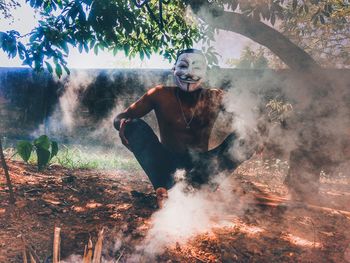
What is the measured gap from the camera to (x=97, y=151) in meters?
7.10

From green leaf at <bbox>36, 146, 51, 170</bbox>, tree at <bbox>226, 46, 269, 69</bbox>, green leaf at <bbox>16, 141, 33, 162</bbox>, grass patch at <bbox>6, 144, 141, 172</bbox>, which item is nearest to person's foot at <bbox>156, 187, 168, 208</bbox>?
green leaf at <bbox>36, 146, 51, 170</bbox>

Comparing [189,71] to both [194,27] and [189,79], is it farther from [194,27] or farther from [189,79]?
[194,27]

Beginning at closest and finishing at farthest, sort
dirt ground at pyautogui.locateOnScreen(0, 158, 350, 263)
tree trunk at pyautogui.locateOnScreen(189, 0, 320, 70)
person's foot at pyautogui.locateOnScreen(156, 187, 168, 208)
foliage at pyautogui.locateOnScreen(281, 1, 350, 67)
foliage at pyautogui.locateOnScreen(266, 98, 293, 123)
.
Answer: dirt ground at pyautogui.locateOnScreen(0, 158, 350, 263) → person's foot at pyautogui.locateOnScreen(156, 187, 168, 208) → tree trunk at pyautogui.locateOnScreen(189, 0, 320, 70) → foliage at pyautogui.locateOnScreen(266, 98, 293, 123) → foliage at pyautogui.locateOnScreen(281, 1, 350, 67)

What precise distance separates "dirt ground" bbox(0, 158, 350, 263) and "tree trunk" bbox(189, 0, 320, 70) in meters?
2.09

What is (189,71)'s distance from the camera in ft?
12.1

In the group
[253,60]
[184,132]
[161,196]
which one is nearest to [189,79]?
[184,132]

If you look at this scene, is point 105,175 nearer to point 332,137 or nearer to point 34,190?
point 34,190

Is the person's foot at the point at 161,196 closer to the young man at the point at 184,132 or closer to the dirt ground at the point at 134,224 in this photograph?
the dirt ground at the point at 134,224

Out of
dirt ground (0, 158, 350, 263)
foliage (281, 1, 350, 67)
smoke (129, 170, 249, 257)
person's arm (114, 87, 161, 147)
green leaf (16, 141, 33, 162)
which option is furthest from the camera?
foliage (281, 1, 350, 67)

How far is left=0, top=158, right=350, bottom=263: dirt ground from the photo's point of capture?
8.20 feet

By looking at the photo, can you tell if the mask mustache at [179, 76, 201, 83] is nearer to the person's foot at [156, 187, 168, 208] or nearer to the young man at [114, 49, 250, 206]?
the young man at [114, 49, 250, 206]

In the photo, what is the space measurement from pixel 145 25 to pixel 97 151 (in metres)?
3.99

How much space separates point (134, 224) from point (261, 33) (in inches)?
134

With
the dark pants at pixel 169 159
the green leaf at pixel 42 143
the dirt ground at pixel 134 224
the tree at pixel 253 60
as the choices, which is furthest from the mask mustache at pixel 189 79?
the tree at pixel 253 60
